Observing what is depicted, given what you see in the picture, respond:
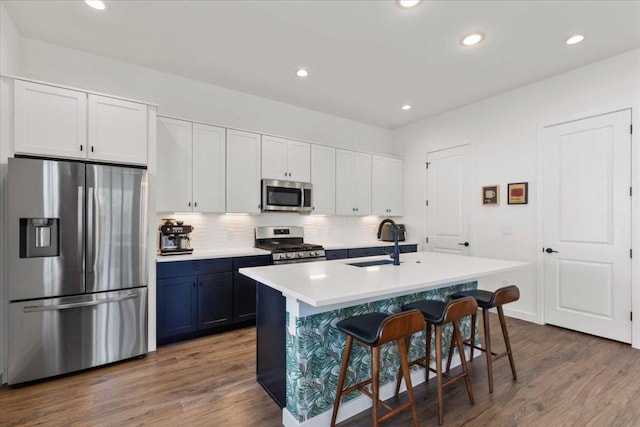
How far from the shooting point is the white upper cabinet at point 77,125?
246 cm

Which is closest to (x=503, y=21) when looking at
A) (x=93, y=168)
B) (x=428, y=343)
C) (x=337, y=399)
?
(x=428, y=343)

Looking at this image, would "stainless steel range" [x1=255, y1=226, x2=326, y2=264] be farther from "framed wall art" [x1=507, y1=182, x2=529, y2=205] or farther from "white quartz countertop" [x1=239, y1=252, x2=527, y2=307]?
"framed wall art" [x1=507, y1=182, x2=529, y2=205]

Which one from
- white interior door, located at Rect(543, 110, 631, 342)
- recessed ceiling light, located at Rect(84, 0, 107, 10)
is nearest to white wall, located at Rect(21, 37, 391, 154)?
recessed ceiling light, located at Rect(84, 0, 107, 10)

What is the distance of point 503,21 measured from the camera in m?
2.61

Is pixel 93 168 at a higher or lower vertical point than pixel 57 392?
higher

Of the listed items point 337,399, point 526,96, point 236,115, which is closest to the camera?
point 337,399

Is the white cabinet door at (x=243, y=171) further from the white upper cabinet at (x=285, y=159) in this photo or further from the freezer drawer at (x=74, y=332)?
the freezer drawer at (x=74, y=332)

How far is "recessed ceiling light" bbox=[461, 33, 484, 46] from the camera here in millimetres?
2805

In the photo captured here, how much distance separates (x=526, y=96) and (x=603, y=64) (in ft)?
2.46

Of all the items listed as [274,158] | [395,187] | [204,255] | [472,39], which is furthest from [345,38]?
[395,187]

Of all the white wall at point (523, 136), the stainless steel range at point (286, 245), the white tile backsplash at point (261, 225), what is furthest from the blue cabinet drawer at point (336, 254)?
the white wall at point (523, 136)

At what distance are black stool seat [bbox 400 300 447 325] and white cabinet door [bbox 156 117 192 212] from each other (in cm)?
265

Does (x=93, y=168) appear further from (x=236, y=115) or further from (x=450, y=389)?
(x=450, y=389)

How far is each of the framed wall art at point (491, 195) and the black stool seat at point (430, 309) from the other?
258cm
